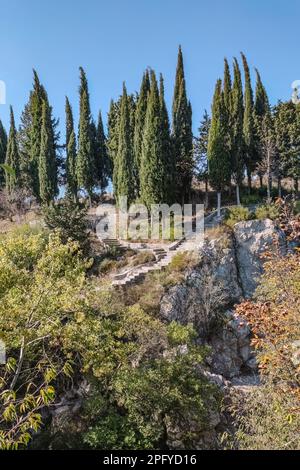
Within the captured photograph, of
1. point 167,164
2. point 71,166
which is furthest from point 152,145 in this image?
point 71,166

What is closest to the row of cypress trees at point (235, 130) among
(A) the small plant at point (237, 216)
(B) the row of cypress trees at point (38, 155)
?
(A) the small plant at point (237, 216)

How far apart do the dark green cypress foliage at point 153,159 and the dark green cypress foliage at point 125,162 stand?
2.32 m

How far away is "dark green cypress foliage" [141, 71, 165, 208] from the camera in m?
Result: 22.7

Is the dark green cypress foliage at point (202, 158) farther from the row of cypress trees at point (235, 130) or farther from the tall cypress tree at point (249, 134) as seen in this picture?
the tall cypress tree at point (249, 134)

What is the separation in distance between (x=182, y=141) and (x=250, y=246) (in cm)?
1210

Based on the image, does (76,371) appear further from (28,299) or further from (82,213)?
(82,213)

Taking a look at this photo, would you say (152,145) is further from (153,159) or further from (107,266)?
(107,266)

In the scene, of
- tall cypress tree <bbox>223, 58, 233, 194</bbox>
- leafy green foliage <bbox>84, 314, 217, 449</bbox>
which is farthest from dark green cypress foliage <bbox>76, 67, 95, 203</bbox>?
leafy green foliage <bbox>84, 314, 217, 449</bbox>

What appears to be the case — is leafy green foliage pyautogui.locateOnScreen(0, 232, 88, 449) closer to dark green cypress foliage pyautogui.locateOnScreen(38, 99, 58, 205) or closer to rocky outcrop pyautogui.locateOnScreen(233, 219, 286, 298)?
rocky outcrop pyautogui.locateOnScreen(233, 219, 286, 298)

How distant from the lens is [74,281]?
8.07 meters

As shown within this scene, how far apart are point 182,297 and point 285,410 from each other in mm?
10597
